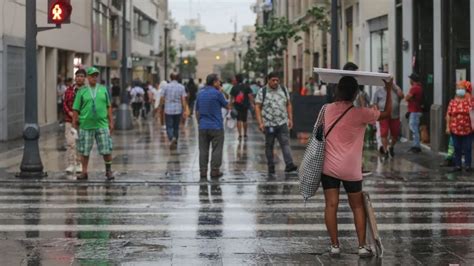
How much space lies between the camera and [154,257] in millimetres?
7836

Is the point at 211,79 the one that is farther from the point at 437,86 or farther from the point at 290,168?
the point at 437,86

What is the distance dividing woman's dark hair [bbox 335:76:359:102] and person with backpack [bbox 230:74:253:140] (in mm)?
16293

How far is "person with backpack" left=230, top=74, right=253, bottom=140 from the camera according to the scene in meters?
24.5

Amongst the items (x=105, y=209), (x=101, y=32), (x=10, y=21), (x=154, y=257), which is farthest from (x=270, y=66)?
(x=154, y=257)

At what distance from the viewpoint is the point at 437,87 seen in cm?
1900

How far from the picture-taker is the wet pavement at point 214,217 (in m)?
7.98

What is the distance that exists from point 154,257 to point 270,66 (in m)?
43.9

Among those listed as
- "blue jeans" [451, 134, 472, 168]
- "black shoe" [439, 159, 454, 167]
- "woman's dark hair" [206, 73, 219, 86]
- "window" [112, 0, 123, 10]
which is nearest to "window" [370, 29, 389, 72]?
"black shoe" [439, 159, 454, 167]

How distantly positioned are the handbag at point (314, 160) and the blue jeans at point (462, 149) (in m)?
7.82

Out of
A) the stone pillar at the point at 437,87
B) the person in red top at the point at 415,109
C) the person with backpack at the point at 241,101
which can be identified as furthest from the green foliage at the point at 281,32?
the person in red top at the point at 415,109

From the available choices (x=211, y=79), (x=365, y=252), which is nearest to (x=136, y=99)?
(x=211, y=79)

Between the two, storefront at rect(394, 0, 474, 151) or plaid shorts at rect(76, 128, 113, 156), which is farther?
storefront at rect(394, 0, 474, 151)

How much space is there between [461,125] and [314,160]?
781 centimetres

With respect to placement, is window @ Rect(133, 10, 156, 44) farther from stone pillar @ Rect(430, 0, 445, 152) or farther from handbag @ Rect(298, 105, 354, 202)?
handbag @ Rect(298, 105, 354, 202)
